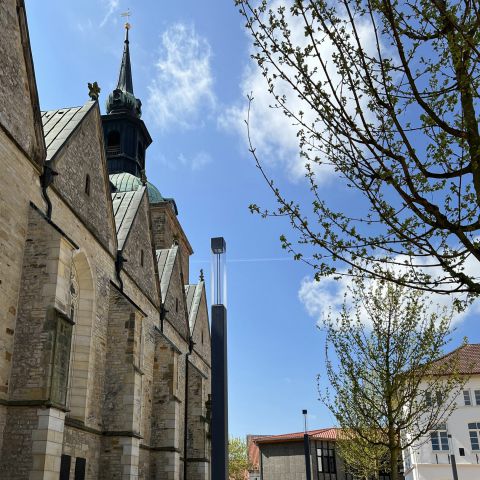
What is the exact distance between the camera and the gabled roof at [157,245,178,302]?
25469 mm

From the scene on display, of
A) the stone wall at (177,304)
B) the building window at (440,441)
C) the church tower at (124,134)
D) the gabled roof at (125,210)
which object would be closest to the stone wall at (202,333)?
the stone wall at (177,304)

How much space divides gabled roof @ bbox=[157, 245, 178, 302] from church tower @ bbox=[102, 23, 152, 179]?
1025cm

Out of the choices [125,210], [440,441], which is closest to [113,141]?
[125,210]

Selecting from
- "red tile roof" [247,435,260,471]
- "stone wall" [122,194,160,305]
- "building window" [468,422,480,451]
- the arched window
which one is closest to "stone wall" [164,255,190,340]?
"stone wall" [122,194,160,305]

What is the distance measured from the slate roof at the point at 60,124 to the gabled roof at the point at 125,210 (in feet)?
12.8

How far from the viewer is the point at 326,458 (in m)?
50.8

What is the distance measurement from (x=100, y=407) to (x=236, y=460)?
52.0 metres

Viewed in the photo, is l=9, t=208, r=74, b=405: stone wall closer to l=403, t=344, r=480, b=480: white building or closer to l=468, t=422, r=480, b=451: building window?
l=403, t=344, r=480, b=480: white building

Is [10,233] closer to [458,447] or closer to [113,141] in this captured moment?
[113,141]

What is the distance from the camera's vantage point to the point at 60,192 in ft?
47.9

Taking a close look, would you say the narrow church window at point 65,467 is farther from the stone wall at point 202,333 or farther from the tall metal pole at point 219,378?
the stone wall at point 202,333

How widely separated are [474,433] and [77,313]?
30.0 metres

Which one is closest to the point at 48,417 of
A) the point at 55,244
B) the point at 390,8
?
the point at 55,244

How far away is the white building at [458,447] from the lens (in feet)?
118
